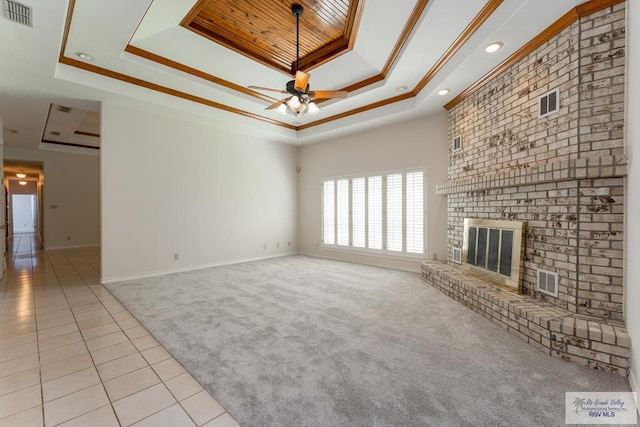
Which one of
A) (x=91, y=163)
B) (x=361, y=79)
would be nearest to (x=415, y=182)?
(x=361, y=79)

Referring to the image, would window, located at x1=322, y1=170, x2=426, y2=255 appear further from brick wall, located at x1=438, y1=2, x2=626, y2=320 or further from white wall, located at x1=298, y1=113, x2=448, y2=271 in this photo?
brick wall, located at x1=438, y1=2, x2=626, y2=320

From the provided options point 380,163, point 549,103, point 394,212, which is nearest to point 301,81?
point 549,103

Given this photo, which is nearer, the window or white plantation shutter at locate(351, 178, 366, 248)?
the window

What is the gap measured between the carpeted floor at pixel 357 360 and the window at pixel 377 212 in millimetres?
1665

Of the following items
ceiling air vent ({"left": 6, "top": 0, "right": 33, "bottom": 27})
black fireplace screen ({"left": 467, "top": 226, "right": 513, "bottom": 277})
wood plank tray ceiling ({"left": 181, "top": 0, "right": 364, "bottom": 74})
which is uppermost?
wood plank tray ceiling ({"left": 181, "top": 0, "right": 364, "bottom": 74})

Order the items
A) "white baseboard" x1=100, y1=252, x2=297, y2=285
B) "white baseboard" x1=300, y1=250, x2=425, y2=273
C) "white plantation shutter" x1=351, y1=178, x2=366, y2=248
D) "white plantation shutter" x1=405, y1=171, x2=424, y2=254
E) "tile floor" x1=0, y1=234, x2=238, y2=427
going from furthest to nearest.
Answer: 1. "white plantation shutter" x1=351, y1=178, x2=366, y2=248
2. "white baseboard" x1=300, y1=250, x2=425, y2=273
3. "white plantation shutter" x1=405, y1=171, x2=424, y2=254
4. "white baseboard" x1=100, y1=252, x2=297, y2=285
5. "tile floor" x1=0, y1=234, x2=238, y2=427

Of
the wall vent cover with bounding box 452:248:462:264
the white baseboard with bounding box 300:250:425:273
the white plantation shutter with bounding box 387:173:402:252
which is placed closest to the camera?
the wall vent cover with bounding box 452:248:462:264

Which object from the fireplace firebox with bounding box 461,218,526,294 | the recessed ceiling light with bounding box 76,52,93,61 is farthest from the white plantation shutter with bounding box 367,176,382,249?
the recessed ceiling light with bounding box 76,52,93,61

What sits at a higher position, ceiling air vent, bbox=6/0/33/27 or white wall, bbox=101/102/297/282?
ceiling air vent, bbox=6/0/33/27

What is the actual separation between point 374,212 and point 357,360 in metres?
4.16

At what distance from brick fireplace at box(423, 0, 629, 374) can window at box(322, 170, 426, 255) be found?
1.94 meters

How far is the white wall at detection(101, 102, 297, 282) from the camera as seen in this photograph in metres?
4.79

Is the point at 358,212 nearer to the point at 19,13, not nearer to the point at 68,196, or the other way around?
the point at 19,13

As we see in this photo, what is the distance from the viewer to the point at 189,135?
222 inches
